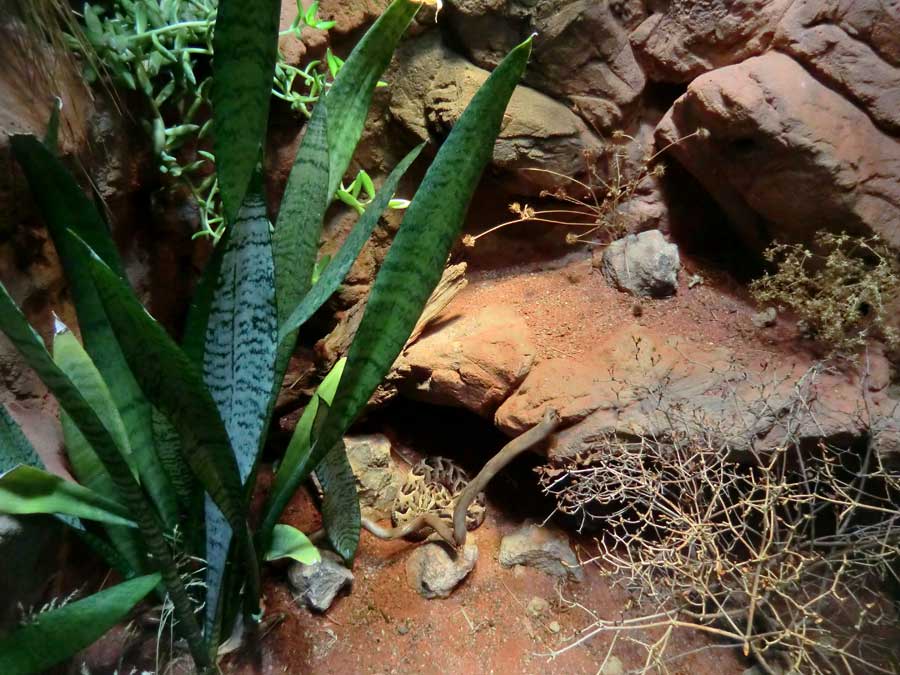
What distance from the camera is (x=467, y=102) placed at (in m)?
1.78

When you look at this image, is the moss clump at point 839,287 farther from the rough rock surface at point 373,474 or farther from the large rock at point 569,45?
the rough rock surface at point 373,474

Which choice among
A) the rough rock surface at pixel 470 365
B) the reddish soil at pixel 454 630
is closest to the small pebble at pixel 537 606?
the reddish soil at pixel 454 630

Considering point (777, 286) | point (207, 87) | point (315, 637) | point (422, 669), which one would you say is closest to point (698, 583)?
point (422, 669)

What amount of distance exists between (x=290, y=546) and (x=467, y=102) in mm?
1284

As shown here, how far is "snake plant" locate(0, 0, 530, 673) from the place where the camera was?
79cm

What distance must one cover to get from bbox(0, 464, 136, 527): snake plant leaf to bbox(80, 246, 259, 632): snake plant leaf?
0.21 m

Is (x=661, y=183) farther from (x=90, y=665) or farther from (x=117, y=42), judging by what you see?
(x=90, y=665)

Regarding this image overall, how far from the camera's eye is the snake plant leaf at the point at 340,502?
126cm

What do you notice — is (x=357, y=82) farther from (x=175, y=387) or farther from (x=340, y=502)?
(x=340, y=502)


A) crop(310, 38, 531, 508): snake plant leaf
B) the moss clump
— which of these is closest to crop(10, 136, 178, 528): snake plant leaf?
crop(310, 38, 531, 508): snake plant leaf

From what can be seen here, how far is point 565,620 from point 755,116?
1.33 m

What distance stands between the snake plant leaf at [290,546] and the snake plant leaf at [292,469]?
2 cm

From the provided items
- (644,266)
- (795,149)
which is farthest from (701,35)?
(644,266)

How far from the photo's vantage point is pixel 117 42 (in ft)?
3.86
